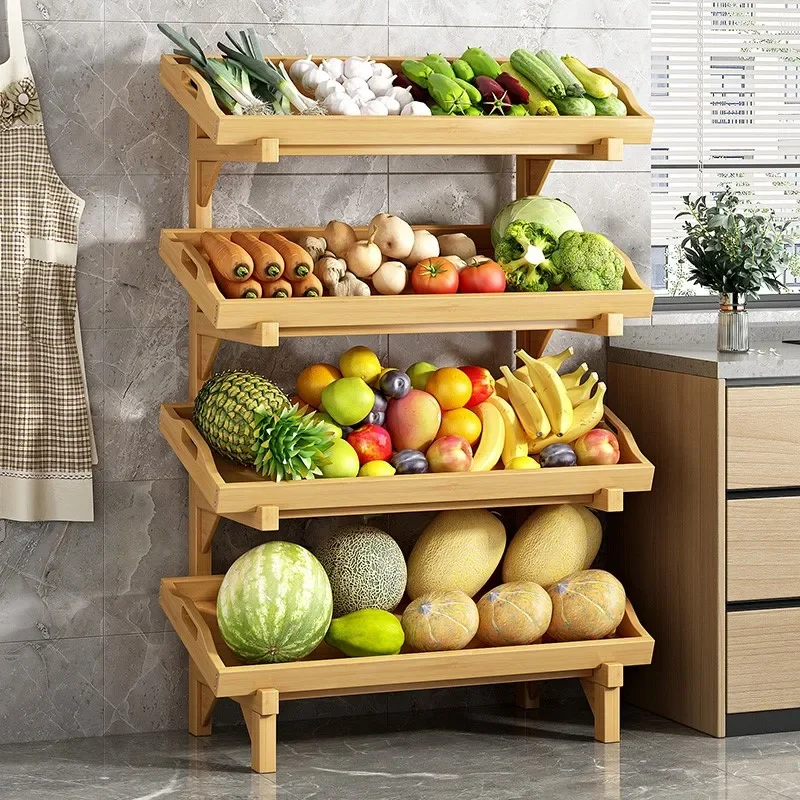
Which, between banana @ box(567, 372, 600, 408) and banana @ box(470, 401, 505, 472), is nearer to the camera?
banana @ box(470, 401, 505, 472)

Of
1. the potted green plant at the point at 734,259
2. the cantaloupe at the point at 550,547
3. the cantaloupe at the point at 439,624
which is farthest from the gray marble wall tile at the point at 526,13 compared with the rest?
the cantaloupe at the point at 439,624

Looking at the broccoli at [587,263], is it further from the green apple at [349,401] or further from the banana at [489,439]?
the green apple at [349,401]

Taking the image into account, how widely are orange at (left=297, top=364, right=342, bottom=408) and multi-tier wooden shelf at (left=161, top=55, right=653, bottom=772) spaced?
0.13 m

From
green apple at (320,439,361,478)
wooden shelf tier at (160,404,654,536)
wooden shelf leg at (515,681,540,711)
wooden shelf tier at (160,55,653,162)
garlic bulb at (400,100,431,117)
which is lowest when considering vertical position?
wooden shelf leg at (515,681,540,711)

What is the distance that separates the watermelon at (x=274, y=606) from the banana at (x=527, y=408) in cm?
64

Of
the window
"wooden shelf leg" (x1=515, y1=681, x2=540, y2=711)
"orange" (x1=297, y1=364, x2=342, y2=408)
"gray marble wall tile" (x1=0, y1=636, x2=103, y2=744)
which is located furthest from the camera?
the window

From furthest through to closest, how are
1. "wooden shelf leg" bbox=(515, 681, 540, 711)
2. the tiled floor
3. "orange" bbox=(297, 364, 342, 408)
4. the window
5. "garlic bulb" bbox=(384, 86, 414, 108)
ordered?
1. the window
2. "wooden shelf leg" bbox=(515, 681, 540, 711)
3. "orange" bbox=(297, 364, 342, 408)
4. "garlic bulb" bbox=(384, 86, 414, 108)
5. the tiled floor

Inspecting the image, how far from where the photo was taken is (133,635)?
147 inches

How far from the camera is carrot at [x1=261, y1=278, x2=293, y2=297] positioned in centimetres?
329

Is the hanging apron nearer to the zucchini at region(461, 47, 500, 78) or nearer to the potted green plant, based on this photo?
the zucchini at region(461, 47, 500, 78)

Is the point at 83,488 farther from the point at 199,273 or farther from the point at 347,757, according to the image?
the point at 347,757

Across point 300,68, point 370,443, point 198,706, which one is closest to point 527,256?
point 370,443

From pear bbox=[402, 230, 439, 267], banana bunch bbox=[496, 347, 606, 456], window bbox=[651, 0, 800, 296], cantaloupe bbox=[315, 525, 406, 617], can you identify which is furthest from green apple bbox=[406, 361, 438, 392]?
window bbox=[651, 0, 800, 296]

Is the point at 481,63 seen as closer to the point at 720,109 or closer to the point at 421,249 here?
the point at 421,249
